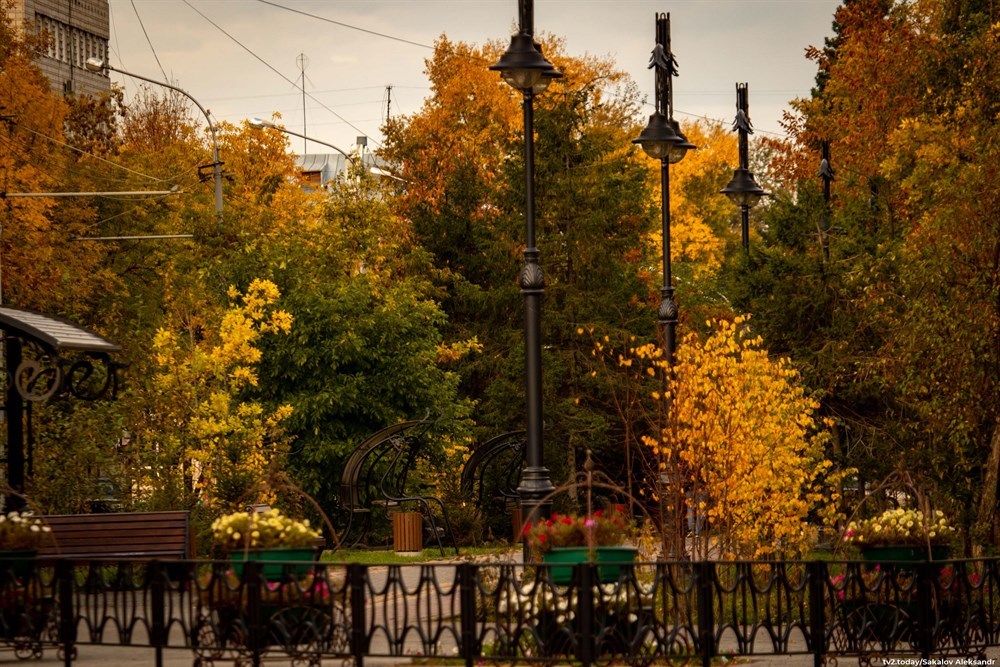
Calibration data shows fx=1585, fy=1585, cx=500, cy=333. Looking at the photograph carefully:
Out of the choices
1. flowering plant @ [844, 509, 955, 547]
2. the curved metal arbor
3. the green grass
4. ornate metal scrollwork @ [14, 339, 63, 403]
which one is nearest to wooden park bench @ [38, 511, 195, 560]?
the curved metal arbor

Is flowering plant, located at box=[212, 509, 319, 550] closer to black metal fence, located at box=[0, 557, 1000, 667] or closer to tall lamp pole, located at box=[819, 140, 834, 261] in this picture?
black metal fence, located at box=[0, 557, 1000, 667]

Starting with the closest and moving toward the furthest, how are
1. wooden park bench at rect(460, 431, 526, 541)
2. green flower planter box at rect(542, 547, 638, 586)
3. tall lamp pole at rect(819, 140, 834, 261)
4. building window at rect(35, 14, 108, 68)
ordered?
1. green flower planter box at rect(542, 547, 638, 586)
2. wooden park bench at rect(460, 431, 526, 541)
3. tall lamp pole at rect(819, 140, 834, 261)
4. building window at rect(35, 14, 108, 68)

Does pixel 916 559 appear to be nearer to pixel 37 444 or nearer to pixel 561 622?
pixel 561 622

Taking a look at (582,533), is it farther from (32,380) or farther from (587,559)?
(32,380)

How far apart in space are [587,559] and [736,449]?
6.05 meters

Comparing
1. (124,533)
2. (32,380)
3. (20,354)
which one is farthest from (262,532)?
(20,354)

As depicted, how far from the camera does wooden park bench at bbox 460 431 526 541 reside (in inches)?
1027

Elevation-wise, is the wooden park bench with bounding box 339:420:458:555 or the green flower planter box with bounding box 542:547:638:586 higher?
the wooden park bench with bounding box 339:420:458:555

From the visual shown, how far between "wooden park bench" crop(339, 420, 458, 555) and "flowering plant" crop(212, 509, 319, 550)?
10285 millimetres

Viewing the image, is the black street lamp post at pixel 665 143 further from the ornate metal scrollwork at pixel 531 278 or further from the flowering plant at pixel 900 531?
the flowering plant at pixel 900 531

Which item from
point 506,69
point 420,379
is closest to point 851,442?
point 420,379

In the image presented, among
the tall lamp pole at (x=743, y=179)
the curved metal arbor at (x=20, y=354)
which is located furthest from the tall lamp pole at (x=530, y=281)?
the tall lamp pole at (x=743, y=179)

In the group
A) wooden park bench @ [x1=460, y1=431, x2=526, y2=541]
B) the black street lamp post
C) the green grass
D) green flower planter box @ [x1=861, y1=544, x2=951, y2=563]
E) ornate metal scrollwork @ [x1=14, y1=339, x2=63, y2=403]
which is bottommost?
the green grass

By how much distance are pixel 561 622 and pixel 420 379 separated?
1584cm
